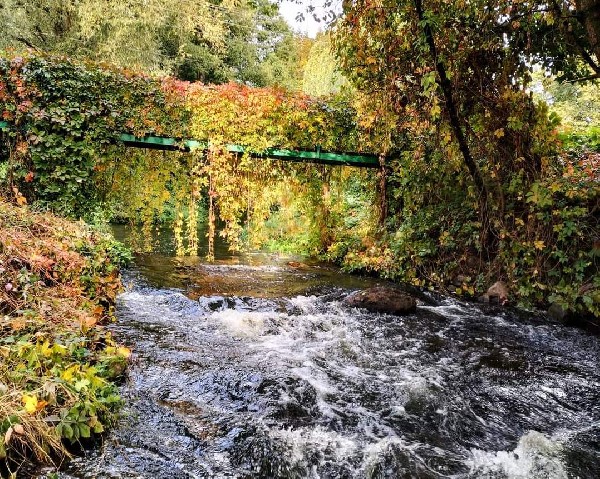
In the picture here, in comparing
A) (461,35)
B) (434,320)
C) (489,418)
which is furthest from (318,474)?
(461,35)

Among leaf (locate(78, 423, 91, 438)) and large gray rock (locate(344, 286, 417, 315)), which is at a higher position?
leaf (locate(78, 423, 91, 438))

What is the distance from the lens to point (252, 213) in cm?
993

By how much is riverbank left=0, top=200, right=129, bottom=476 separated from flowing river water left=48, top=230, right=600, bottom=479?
0.81 feet

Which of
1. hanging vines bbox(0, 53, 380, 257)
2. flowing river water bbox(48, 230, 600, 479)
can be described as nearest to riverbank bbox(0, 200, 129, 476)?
flowing river water bbox(48, 230, 600, 479)

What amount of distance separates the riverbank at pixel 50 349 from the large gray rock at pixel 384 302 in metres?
3.57

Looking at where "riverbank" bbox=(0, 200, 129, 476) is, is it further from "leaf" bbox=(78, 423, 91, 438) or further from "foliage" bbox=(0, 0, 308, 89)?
"foliage" bbox=(0, 0, 308, 89)

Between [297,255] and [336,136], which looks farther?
[297,255]

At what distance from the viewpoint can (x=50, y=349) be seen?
309 centimetres

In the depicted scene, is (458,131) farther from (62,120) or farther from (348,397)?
(62,120)

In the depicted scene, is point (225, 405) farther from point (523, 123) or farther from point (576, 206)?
point (523, 123)

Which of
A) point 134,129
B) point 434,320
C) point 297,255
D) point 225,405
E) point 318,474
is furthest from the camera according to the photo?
point 297,255

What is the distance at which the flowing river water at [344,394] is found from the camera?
10.2 feet

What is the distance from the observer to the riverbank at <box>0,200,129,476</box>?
2.61 meters

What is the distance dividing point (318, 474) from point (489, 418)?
5.58 ft
